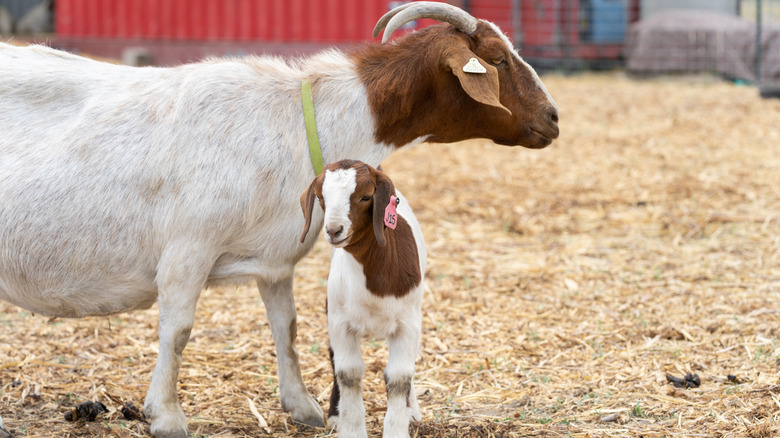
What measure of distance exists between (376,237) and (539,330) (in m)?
2.37

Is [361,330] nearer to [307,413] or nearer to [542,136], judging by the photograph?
[307,413]

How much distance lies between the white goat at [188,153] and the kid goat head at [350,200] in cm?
57

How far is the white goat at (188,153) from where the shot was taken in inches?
157

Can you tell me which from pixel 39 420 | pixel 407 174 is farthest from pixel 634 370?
pixel 407 174

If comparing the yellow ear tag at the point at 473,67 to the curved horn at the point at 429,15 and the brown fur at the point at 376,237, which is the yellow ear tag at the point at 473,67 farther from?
the brown fur at the point at 376,237

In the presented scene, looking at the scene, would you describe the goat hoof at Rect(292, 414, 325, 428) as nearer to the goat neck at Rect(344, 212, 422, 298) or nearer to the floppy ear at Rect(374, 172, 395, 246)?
the goat neck at Rect(344, 212, 422, 298)

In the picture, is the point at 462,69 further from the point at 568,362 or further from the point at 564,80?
the point at 564,80

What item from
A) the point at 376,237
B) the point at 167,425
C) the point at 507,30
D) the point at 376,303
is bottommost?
the point at 167,425

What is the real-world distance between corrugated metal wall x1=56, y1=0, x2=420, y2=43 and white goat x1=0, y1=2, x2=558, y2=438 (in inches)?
434

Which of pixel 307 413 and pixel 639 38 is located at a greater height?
pixel 639 38

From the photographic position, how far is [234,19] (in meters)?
15.5

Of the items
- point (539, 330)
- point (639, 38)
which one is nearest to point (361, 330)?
point (539, 330)

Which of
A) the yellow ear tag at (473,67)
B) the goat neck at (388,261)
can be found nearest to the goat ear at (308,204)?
the goat neck at (388,261)

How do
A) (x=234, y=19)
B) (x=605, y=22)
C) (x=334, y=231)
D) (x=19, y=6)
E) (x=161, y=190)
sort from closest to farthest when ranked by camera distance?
(x=334, y=231) → (x=161, y=190) → (x=234, y=19) → (x=605, y=22) → (x=19, y=6)
